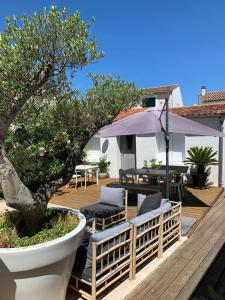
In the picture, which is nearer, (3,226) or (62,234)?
(62,234)

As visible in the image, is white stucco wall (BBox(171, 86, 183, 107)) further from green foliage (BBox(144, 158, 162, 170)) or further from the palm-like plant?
the palm-like plant

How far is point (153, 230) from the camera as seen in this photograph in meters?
5.50

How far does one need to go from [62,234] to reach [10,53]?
8.19 ft

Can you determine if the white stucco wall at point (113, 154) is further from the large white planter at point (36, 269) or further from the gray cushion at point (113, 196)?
the large white planter at point (36, 269)

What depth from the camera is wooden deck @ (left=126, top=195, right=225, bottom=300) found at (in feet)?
14.5

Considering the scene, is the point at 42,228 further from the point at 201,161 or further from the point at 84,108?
the point at 201,161

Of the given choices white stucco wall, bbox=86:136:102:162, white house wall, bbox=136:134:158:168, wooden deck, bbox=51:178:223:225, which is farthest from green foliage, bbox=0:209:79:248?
white stucco wall, bbox=86:136:102:162

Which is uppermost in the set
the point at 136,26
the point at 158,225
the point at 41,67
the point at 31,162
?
the point at 136,26

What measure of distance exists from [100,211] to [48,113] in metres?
3.08

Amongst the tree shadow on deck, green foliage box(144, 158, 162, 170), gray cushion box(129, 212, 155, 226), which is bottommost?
the tree shadow on deck

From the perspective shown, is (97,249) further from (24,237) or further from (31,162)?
(31,162)

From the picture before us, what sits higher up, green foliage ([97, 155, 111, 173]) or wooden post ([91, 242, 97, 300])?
green foliage ([97, 155, 111, 173])

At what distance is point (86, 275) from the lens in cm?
412

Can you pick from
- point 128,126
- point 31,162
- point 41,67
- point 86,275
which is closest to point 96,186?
point 128,126
